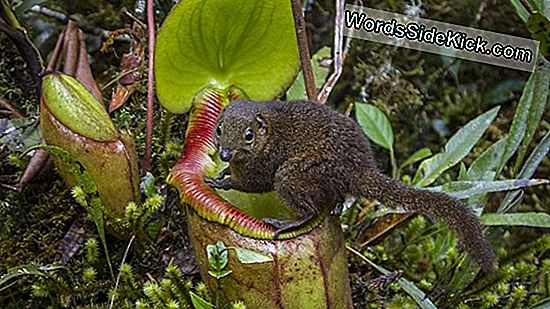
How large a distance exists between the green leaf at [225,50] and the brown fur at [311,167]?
0.20 metres

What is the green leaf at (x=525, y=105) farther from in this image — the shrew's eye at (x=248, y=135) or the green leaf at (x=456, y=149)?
the shrew's eye at (x=248, y=135)

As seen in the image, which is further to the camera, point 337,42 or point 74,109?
point 337,42

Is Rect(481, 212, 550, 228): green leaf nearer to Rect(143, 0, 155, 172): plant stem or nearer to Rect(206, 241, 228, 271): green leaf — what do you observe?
Rect(206, 241, 228, 271): green leaf

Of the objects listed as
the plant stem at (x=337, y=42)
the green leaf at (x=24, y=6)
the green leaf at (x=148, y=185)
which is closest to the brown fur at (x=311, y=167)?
the green leaf at (x=148, y=185)

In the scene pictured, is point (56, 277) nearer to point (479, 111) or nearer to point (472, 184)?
point (472, 184)

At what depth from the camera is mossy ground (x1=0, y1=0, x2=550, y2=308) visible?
167cm

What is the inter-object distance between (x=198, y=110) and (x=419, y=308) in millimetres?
681

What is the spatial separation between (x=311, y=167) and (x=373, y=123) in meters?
0.79

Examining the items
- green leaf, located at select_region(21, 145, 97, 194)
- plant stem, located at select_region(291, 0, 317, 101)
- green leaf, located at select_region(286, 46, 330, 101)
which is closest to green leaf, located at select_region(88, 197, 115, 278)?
green leaf, located at select_region(21, 145, 97, 194)

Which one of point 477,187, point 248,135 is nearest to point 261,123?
point 248,135

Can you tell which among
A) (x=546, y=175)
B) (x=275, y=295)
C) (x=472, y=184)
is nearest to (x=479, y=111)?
(x=546, y=175)

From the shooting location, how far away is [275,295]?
1313 millimetres

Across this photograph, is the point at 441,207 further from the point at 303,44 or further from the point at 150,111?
the point at 150,111

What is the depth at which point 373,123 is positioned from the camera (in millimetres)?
2119
